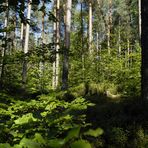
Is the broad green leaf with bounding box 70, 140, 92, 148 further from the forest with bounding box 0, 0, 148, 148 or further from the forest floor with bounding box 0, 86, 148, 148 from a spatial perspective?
the forest floor with bounding box 0, 86, 148, 148

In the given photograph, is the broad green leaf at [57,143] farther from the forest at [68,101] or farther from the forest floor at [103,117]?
the forest floor at [103,117]

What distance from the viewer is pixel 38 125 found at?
7.89 ft

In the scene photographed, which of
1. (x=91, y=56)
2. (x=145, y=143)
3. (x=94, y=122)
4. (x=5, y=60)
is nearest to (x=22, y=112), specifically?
(x=5, y=60)

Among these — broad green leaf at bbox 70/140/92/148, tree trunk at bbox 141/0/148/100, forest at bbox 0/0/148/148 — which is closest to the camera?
broad green leaf at bbox 70/140/92/148

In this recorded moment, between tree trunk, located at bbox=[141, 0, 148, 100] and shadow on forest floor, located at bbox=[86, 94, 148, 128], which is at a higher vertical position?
tree trunk, located at bbox=[141, 0, 148, 100]

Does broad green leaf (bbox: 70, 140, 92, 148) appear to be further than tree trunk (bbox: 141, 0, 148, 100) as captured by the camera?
No

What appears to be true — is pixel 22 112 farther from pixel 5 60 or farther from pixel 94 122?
pixel 94 122

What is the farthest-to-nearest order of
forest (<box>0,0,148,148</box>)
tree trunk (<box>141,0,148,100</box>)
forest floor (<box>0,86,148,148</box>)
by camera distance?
tree trunk (<box>141,0,148,100</box>) < forest floor (<box>0,86,148,148</box>) < forest (<box>0,0,148,148</box>)

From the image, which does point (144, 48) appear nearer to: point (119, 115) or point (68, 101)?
point (119, 115)

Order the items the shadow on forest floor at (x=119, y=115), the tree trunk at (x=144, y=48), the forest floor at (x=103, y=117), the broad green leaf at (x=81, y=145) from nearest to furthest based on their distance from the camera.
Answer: the broad green leaf at (x=81, y=145)
the forest floor at (x=103, y=117)
the shadow on forest floor at (x=119, y=115)
the tree trunk at (x=144, y=48)

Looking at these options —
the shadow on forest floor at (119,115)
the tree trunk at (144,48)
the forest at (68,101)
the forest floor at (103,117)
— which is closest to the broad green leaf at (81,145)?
the forest at (68,101)

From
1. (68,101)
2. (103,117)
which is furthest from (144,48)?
(68,101)

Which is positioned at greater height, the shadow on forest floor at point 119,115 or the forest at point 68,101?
the forest at point 68,101

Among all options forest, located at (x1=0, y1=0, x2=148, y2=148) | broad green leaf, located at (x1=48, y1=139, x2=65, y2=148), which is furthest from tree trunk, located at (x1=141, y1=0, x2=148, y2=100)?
broad green leaf, located at (x1=48, y1=139, x2=65, y2=148)
